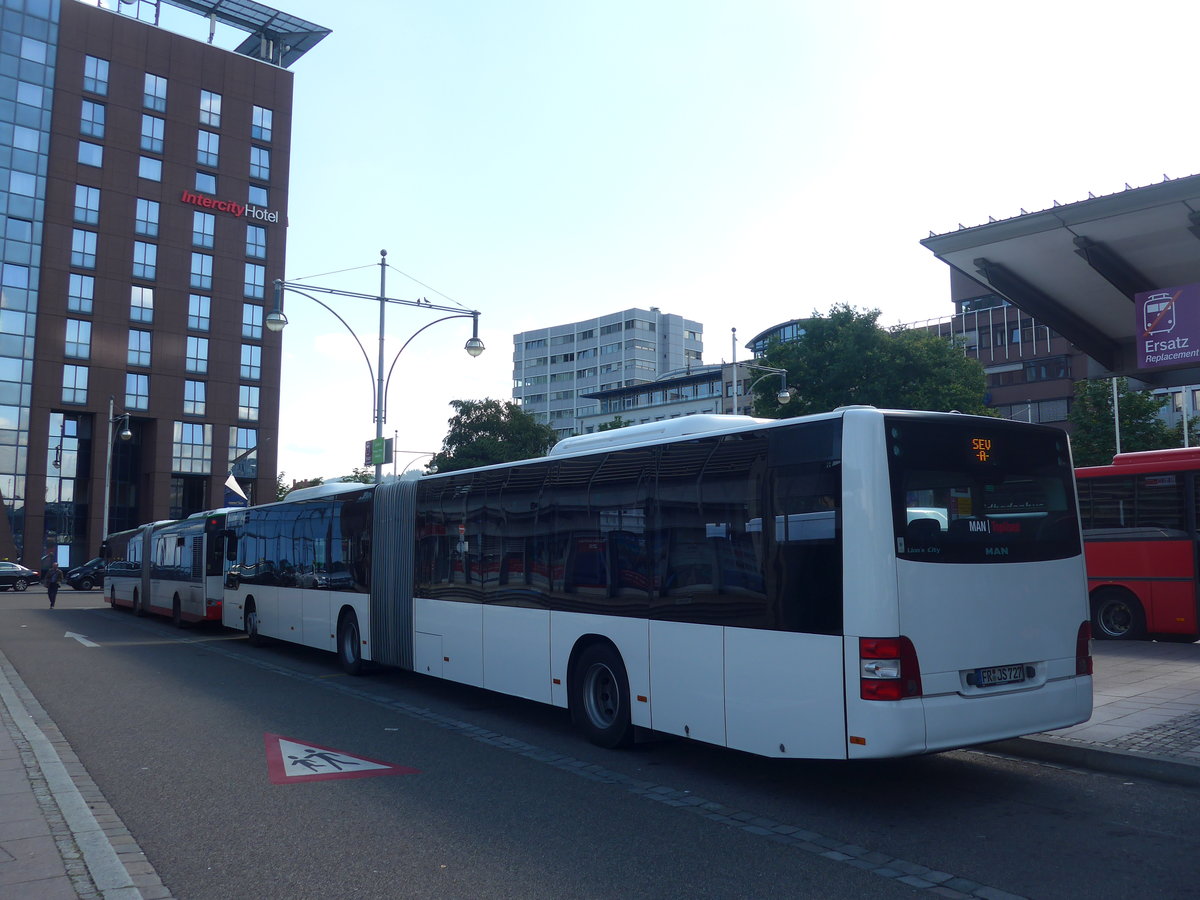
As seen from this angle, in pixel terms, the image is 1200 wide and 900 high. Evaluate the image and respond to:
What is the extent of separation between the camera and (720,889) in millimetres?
5375

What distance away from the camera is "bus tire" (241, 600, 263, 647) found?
1998 centimetres

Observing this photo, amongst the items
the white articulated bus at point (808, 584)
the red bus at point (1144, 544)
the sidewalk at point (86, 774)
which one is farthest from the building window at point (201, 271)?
the white articulated bus at point (808, 584)

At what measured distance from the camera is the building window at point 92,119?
58.7 m

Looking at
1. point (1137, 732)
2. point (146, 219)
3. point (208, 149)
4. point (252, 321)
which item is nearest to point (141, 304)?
point (146, 219)

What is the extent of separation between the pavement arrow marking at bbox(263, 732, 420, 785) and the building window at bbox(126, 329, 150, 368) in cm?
5717

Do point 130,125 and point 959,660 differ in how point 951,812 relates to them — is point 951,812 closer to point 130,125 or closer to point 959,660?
point 959,660

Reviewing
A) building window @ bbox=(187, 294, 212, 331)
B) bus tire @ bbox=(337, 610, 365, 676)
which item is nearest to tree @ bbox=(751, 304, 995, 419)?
bus tire @ bbox=(337, 610, 365, 676)

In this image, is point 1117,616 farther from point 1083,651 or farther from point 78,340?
point 78,340

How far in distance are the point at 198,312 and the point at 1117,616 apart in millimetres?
58312

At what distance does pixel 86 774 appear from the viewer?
8375 millimetres

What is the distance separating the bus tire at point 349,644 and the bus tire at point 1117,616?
40.8 feet

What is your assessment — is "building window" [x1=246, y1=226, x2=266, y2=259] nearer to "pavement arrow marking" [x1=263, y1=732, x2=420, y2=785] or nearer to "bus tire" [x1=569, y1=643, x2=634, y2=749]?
"pavement arrow marking" [x1=263, y1=732, x2=420, y2=785]

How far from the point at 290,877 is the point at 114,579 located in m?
31.7

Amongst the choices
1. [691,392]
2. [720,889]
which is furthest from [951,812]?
[691,392]
